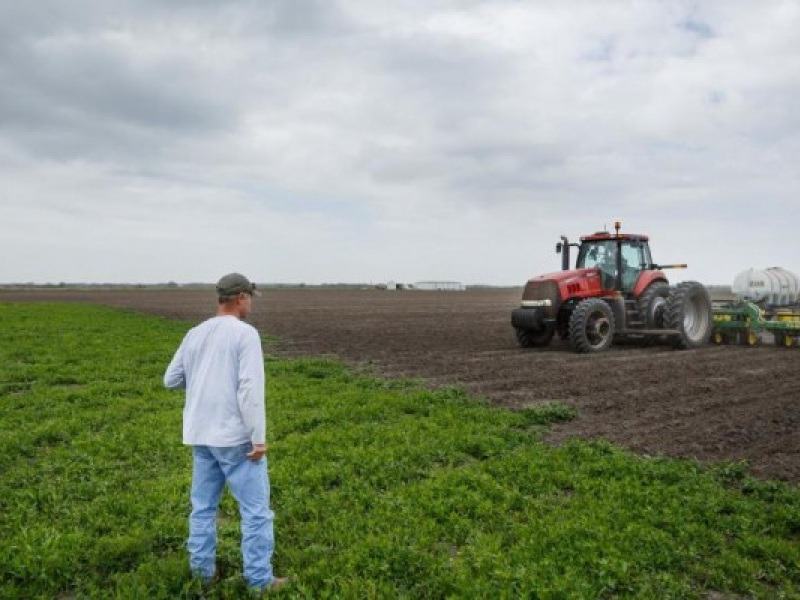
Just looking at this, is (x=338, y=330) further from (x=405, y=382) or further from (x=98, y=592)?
(x=98, y=592)

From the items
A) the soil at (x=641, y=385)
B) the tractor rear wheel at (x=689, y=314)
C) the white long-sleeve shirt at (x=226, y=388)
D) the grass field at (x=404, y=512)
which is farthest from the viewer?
the tractor rear wheel at (x=689, y=314)

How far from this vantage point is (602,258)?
17.6m

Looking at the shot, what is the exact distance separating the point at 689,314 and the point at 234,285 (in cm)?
1689

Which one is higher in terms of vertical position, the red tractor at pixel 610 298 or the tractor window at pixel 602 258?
the tractor window at pixel 602 258

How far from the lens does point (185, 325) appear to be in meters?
28.1

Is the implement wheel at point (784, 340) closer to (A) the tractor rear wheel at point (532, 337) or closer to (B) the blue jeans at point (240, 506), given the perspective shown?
(A) the tractor rear wheel at point (532, 337)

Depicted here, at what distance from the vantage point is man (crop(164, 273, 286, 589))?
4191 millimetres

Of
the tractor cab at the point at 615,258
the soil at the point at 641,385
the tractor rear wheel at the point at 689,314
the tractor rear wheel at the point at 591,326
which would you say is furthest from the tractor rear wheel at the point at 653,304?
the tractor rear wheel at the point at 591,326

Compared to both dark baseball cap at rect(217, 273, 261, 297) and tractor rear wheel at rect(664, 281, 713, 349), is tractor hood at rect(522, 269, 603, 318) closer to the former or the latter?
tractor rear wheel at rect(664, 281, 713, 349)

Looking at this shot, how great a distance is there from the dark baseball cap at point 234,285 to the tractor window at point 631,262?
48.8 feet

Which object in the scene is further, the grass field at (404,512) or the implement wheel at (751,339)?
the implement wheel at (751,339)

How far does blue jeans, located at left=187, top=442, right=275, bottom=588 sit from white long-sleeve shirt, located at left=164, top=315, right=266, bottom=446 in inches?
5.1

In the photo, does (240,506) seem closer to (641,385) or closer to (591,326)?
(641,385)

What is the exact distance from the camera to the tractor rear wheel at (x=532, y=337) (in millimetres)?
Result: 18188
